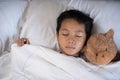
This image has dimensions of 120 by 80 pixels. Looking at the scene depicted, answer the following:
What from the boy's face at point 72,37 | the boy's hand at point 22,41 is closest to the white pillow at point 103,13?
the boy's face at point 72,37

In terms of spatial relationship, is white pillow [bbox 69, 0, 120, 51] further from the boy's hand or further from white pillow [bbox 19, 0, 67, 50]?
the boy's hand

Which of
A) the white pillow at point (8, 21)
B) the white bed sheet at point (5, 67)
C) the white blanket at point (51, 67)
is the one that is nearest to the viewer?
the white blanket at point (51, 67)

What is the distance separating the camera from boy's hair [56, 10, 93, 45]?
3.99 feet

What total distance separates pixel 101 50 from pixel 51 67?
0.26 meters

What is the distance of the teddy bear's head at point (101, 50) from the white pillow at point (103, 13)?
0.54 ft

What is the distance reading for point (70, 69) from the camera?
3.53 ft

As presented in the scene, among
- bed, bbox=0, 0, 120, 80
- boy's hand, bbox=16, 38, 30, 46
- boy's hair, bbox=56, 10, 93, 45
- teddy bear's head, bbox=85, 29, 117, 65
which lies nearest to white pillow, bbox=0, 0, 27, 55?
bed, bbox=0, 0, 120, 80

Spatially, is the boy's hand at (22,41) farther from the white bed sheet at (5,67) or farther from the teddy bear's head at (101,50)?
the teddy bear's head at (101,50)

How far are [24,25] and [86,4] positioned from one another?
39 centimetres

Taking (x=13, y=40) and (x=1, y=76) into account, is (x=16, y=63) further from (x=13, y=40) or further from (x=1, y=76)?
(x=13, y=40)

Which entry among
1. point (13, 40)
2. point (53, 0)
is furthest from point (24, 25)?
point (53, 0)

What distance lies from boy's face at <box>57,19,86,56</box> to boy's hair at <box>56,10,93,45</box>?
22mm

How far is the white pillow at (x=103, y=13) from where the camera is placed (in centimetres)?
127

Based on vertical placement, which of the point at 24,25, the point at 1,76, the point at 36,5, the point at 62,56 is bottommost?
the point at 1,76
